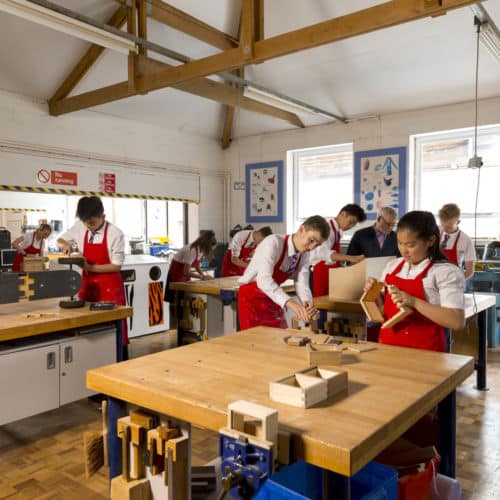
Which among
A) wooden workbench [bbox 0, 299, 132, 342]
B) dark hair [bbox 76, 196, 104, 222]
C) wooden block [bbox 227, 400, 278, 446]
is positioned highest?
dark hair [bbox 76, 196, 104, 222]

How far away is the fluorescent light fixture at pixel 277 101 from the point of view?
5.61m

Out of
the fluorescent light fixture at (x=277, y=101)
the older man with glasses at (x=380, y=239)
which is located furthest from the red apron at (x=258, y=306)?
the fluorescent light fixture at (x=277, y=101)

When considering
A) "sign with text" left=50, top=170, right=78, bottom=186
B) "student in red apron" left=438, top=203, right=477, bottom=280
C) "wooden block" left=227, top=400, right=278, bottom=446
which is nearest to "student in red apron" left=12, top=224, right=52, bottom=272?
"sign with text" left=50, top=170, right=78, bottom=186

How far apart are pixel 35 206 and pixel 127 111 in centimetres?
185

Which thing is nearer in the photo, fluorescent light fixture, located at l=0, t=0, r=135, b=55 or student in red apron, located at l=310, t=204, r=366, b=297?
fluorescent light fixture, located at l=0, t=0, r=135, b=55

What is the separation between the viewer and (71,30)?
3.83m

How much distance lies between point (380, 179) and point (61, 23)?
4.61 metres

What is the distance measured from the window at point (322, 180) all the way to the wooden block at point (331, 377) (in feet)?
20.2

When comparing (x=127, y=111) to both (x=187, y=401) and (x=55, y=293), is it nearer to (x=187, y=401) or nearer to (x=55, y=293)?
(x=55, y=293)

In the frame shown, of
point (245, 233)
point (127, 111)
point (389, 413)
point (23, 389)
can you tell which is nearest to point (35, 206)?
point (127, 111)

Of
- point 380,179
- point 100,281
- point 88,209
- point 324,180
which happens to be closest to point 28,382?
point 100,281

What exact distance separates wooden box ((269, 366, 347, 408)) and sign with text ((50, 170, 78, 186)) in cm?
546

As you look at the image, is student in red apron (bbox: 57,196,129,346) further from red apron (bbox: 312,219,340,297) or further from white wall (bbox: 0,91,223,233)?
white wall (bbox: 0,91,223,233)

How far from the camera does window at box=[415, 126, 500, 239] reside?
20.4 feet
